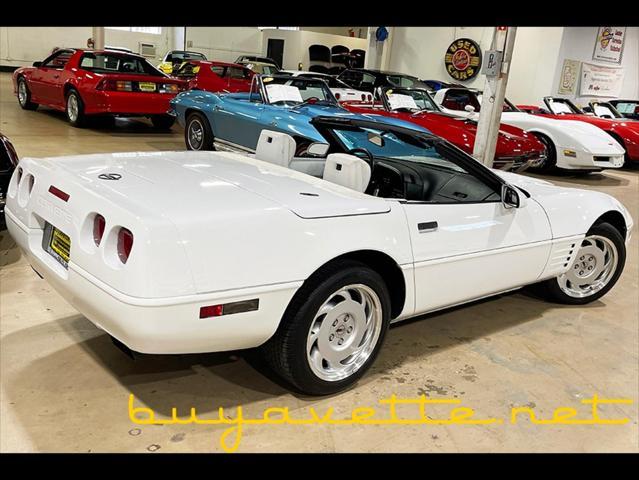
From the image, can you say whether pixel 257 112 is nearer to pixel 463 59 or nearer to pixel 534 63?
pixel 534 63

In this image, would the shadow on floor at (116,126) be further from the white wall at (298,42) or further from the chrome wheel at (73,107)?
the white wall at (298,42)

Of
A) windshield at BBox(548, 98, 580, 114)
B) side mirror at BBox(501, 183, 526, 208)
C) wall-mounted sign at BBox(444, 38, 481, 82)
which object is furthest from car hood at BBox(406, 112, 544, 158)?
wall-mounted sign at BBox(444, 38, 481, 82)

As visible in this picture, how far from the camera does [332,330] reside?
260 centimetres

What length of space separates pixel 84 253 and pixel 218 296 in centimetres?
55

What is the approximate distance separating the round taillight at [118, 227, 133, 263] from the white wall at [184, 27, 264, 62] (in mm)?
24518

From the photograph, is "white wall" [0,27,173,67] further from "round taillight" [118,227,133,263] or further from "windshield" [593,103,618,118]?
"round taillight" [118,227,133,263]

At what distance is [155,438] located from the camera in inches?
89.6

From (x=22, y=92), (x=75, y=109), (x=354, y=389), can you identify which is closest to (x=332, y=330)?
(x=354, y=389)

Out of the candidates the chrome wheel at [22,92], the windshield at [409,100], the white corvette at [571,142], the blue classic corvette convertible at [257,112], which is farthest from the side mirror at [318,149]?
the chrome wheel at [22,92]

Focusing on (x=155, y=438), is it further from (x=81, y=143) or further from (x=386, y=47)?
(x=386, y=47)

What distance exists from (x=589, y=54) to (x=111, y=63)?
42.4 feet

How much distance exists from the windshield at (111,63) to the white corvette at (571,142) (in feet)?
17.3

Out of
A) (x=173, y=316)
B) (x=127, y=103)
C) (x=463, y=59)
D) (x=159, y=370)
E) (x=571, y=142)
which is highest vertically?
(x=463, y=59)
